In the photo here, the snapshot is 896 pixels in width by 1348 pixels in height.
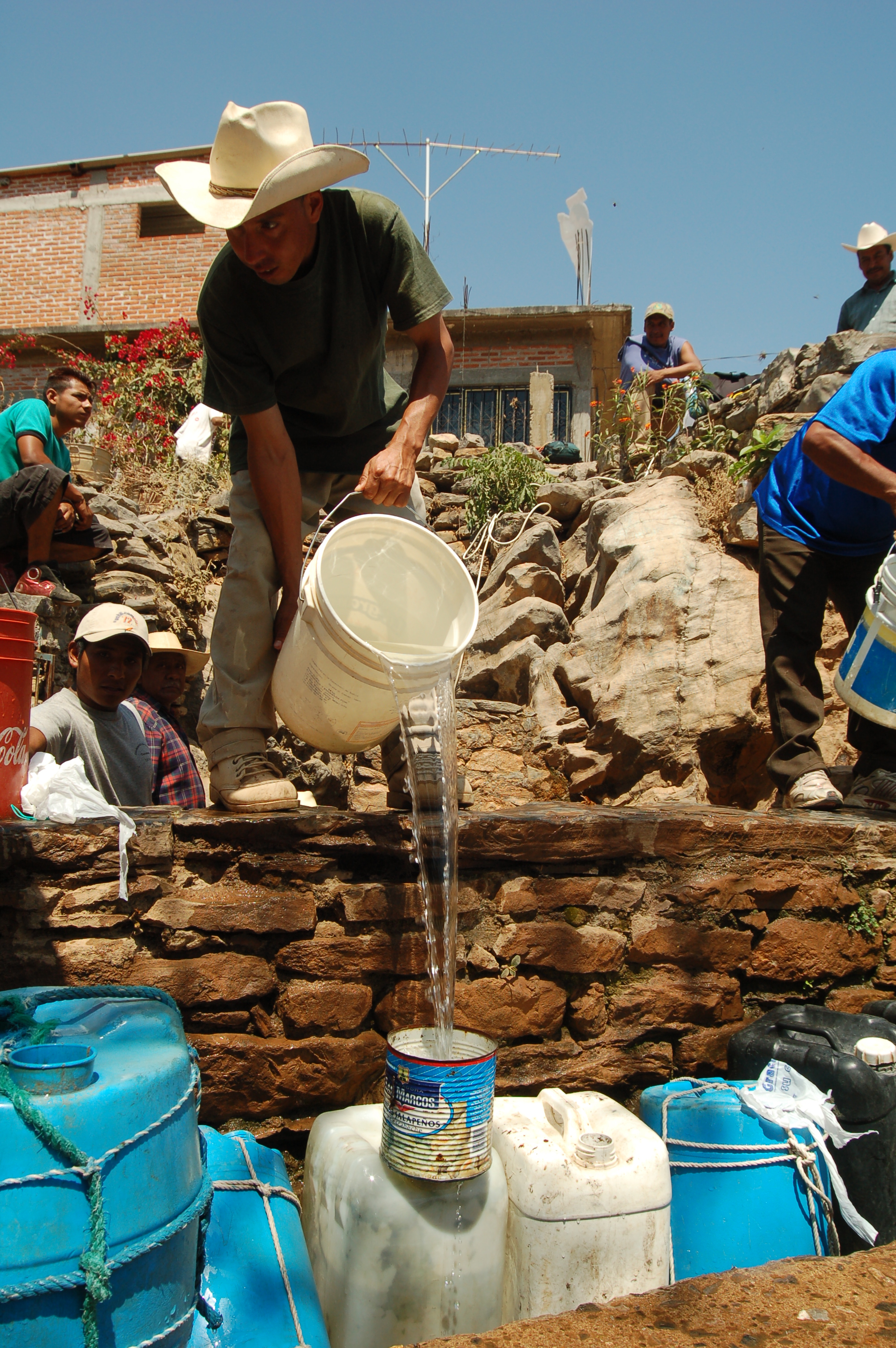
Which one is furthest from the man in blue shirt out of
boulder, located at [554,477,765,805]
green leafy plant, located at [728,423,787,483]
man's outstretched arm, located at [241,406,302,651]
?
green leafy plant, located at [728,423,787,483]

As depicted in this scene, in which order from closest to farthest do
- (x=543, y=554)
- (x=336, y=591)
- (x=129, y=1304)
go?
1. (x=129, y=1304)
2. (x=336, y=591)
3. (x=543, y=554)

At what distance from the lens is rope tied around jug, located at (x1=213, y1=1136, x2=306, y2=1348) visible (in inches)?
69.1

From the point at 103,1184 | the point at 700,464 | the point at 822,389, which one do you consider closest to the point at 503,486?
the point at 700,464

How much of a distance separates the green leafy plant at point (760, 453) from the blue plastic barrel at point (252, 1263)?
14.8 feet

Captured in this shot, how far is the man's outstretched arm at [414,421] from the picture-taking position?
2479mm

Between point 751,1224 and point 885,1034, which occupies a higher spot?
point 885,1034

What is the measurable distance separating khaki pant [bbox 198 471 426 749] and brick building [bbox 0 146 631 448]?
10.4 metres

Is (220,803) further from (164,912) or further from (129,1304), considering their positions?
(129,1304)

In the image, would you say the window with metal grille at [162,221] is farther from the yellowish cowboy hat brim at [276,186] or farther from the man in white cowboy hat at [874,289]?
the yellowish cowboy hat brim at [276,186]

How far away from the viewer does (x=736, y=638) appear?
449cm

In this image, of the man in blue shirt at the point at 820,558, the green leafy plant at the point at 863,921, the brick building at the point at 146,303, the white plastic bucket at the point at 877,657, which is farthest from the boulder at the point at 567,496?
the brick building at the point at 146,303

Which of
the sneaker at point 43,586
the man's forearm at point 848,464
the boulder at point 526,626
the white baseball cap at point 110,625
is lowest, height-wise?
the boulder at point 526,626

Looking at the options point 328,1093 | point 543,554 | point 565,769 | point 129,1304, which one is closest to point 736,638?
point 565,769

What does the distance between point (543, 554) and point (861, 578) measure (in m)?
3.11
